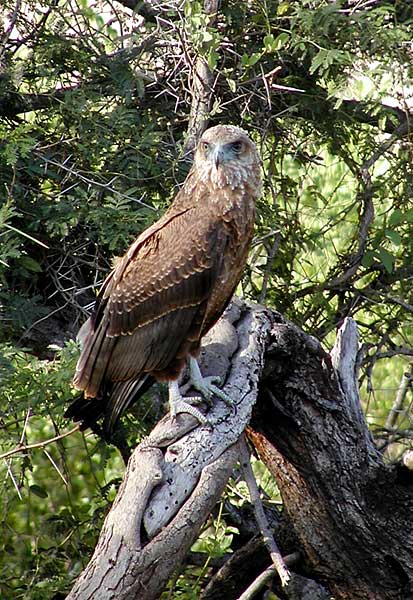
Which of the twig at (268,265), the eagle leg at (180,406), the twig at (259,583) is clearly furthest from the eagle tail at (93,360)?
the twig at (268,265)

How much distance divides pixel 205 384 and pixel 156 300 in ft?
1.38

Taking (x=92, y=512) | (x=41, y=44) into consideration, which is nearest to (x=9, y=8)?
(x=41, y=44)

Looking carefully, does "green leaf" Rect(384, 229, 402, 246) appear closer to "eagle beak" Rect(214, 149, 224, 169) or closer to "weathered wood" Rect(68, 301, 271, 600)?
"eagle beak" Rect(214, 149, 224, 169)

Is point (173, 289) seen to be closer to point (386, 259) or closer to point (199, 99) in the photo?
point (199, 99)

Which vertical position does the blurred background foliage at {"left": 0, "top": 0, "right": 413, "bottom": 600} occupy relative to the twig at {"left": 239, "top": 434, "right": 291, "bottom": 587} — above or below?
above

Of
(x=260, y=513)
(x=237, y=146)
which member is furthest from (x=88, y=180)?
(x=260, y=513)

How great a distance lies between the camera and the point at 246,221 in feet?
12.7

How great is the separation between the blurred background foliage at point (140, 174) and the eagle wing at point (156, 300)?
25cm

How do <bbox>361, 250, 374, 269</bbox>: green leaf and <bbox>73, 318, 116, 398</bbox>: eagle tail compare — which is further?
<bbox>361, 250, 374, 269</bbox>: green leaf

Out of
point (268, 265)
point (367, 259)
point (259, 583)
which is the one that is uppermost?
point (367, 259)

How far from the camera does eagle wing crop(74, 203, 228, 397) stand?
150 inches

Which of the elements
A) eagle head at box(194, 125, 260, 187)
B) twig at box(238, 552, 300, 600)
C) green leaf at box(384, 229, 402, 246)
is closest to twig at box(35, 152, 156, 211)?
eagle head at box(194, 125, 260, 187)

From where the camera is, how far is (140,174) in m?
4.69

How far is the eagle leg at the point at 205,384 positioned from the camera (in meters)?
3.52
